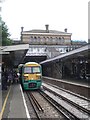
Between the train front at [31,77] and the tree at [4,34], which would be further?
the tree at [4,34]

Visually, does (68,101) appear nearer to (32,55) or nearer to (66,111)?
(66,111)

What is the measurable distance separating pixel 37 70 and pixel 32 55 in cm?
3896

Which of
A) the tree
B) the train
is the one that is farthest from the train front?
the tree

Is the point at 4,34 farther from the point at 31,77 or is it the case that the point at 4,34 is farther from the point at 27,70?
the point at 31,77

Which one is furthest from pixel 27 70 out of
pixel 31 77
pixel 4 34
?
pixel 4 34

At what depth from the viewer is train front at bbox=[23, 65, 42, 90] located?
2638cm

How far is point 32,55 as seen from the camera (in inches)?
2591

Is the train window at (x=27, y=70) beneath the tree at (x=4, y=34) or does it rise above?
beneath

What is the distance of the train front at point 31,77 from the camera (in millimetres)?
26375

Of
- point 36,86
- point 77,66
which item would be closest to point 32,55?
point 77,66

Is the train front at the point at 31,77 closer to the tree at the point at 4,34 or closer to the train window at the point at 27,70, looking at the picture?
the train window at the point at 27,70

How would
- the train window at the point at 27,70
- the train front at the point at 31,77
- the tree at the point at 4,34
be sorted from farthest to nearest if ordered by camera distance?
the tree at the point at 4,34, the train window at the point at 27,70, the train front at the point at 31,77

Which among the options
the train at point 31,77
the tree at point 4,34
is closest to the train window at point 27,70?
the train at point 31,77

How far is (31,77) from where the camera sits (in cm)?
2644
